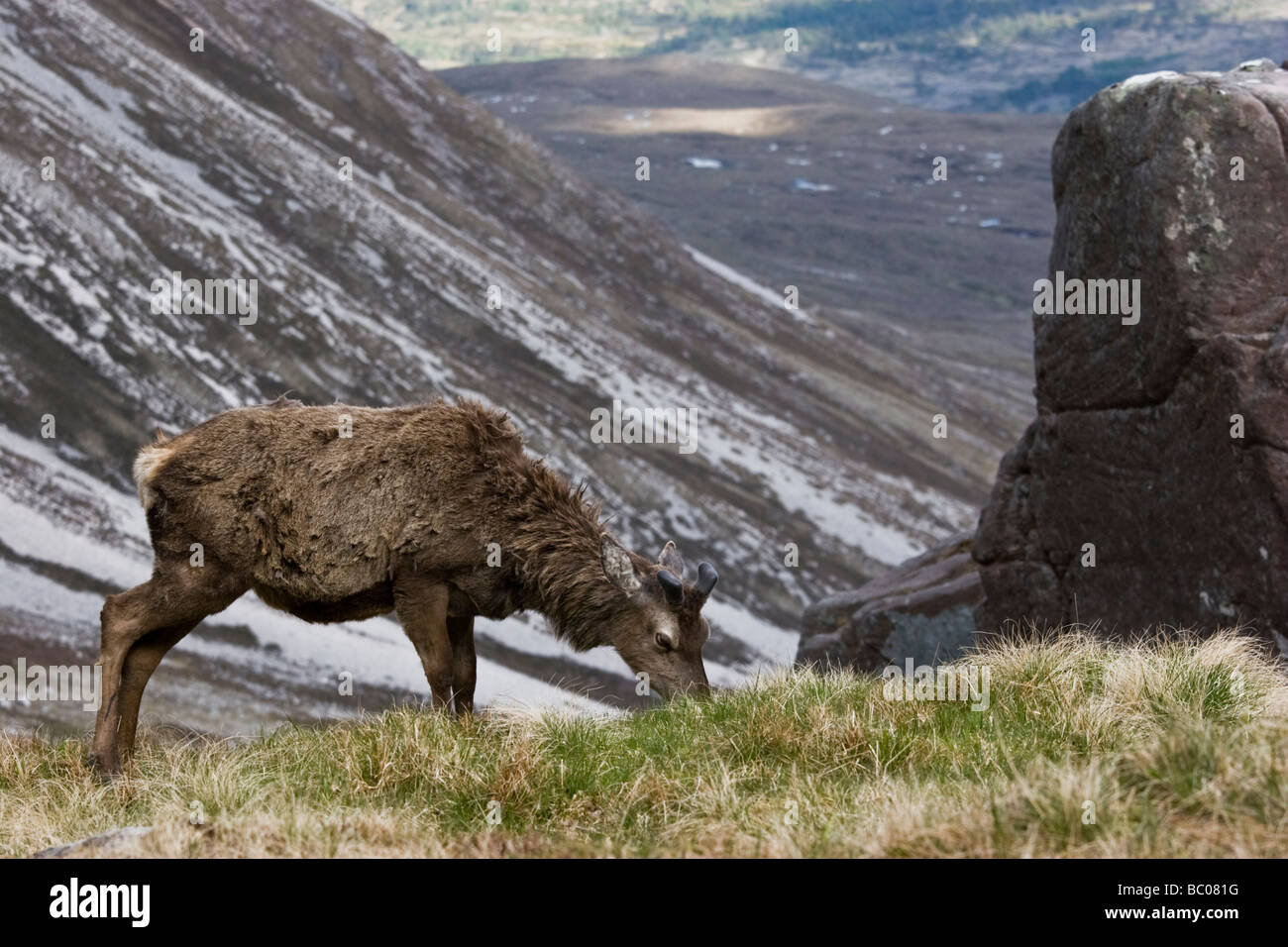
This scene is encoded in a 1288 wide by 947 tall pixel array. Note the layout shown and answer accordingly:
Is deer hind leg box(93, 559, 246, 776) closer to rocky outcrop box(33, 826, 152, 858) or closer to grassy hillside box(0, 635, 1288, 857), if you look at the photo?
grassy hillside box(0, 635, 1288, 857)

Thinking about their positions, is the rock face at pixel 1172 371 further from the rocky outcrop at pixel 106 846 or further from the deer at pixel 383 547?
the rocky outcrop at pixel 106 846

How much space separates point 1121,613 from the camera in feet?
51.0

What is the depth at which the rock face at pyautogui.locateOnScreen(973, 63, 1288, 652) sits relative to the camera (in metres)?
13.9

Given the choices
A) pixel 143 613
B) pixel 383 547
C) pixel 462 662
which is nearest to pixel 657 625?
pixel 462 662

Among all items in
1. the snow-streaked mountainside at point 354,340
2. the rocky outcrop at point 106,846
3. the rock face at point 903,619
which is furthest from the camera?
the snow-streaked mountainside at point 354,340

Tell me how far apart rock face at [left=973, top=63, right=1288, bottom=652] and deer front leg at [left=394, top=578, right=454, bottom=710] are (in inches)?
310

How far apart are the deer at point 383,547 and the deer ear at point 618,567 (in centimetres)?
1

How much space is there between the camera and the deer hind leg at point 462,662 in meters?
11.1

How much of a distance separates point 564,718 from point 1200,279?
29.1 ft

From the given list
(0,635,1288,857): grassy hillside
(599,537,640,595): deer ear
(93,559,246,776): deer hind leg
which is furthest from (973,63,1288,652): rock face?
(93,559,246,776): deer hind leg

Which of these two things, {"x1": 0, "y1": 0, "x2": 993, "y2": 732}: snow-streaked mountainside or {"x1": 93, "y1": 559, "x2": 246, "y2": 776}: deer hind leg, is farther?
{"x1": 0, "y1": 0, "x2": 993, "y2": 732}: snow-streaked mountainside

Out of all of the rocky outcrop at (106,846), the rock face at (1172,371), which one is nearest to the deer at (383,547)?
the rocky outcrop at (106,846)
